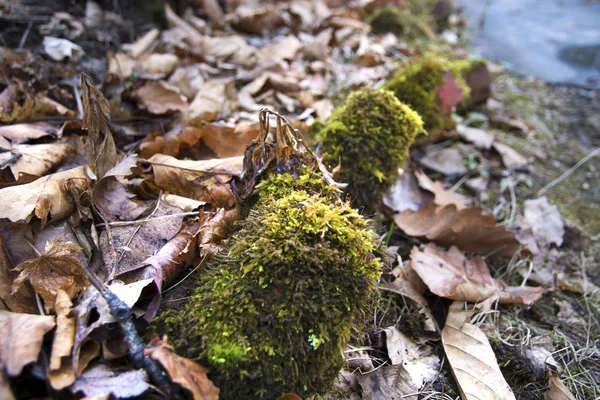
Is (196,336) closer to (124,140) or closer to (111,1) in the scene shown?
(124,140)

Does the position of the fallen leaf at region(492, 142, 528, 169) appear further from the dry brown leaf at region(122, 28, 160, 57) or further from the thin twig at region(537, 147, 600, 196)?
the dry brown leaf at region(122, 28, 160, 57)

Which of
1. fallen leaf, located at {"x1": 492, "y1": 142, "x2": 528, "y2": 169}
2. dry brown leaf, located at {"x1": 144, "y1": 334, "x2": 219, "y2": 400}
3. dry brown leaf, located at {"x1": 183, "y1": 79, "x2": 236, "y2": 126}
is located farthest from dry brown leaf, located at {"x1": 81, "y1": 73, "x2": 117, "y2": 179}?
fallen leaf, located at {"x1": 492, "y1": 142, "x2": 528, "y2": 169}

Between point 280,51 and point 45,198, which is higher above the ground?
point 45,198

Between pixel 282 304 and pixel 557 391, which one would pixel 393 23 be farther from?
pixel 282 304

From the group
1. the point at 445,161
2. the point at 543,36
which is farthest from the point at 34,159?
the point at 543,36

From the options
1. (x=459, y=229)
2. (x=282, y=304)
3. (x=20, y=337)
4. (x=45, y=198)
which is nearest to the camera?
(x=20, y=337)

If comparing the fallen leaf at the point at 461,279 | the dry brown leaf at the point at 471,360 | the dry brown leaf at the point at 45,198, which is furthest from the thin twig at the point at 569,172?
the dry brown leaf at the point at 45,198

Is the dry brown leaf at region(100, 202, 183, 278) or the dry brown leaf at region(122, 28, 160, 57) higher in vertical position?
the dry brown leaf at region(122, 28, 160, 57)
